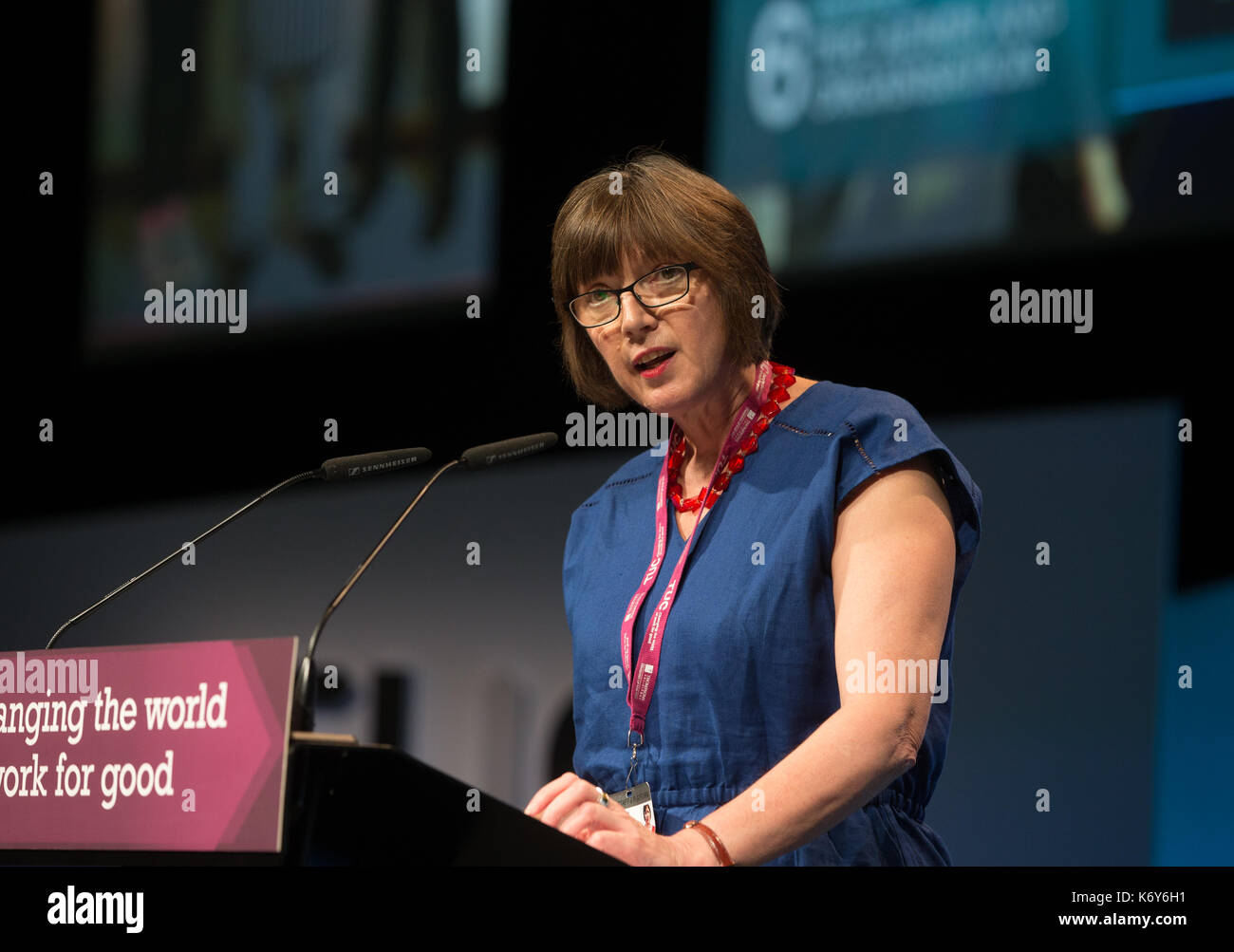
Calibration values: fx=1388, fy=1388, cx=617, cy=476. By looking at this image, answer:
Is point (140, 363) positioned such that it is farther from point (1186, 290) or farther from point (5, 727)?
point (1186, 290)

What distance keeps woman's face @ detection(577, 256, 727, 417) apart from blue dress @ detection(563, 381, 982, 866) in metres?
0.15

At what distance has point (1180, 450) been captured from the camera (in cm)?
302

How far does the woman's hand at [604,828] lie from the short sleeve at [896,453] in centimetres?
57

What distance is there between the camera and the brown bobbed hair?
6.78 ft

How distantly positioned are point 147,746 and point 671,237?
1.04m

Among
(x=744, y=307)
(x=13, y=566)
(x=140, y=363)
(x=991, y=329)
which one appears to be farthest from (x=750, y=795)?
(x=13, y=566)

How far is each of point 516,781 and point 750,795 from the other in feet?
6.48

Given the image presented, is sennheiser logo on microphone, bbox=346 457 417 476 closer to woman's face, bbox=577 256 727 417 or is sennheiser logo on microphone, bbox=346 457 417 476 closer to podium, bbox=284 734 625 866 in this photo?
woman's face, bbox=577 256 727 417
